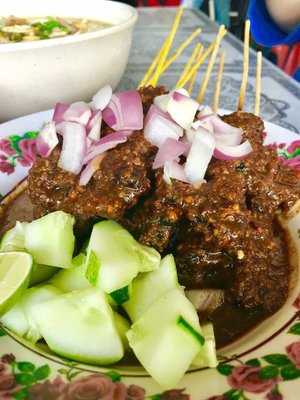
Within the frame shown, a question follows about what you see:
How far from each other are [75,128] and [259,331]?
88 centimetres

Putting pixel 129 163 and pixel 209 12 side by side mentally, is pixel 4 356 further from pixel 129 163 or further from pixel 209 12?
pixel 209 12

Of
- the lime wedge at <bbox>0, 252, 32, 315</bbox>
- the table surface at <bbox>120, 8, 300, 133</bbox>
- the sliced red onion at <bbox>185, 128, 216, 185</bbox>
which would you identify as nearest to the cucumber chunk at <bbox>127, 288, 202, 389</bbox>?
the lime wedge at <bbox>0, 252, 32, 315</bbox>

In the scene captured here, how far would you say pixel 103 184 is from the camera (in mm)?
1671

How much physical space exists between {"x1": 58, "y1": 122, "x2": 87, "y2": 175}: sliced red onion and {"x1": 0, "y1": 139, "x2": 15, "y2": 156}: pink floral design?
0.66 meters

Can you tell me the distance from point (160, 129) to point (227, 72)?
1.91 m

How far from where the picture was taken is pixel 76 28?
301 centimetres

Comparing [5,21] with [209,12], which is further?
[209,12]

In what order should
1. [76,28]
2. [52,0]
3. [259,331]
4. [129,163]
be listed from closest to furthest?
1. [259,331]
2. [129,163]
3. [76,28]
4. [52,0]

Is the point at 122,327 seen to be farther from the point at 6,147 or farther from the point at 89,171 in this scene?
the point at 6,147

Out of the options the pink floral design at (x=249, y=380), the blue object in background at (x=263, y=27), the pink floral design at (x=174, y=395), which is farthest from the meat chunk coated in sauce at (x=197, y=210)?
the blue object in background at (x=263, y=27)

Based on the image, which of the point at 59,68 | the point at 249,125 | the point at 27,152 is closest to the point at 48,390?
the point at 249,125

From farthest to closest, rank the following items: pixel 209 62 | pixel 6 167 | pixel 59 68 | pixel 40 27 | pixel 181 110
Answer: pixel 40 27, pixel 59 68, pixel 6 167, pixel 209 62, pixel 181 110

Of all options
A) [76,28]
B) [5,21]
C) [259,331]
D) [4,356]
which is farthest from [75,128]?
[5,21]

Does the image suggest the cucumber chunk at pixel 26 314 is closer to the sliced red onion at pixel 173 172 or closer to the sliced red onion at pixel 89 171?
the sliced red onion at pixel 89 171
